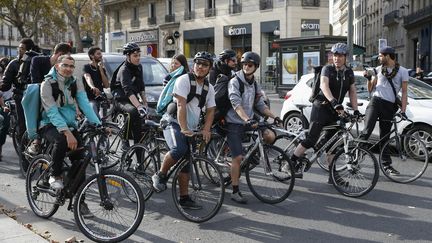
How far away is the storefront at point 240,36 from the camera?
36531 millimetres

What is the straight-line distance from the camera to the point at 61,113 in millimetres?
5598

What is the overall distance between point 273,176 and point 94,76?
4.19 metres

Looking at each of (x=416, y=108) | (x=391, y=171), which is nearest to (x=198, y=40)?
(x=416, y=108)

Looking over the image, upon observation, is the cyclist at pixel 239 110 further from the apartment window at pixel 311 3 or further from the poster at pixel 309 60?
the apartment window at pixel 311 3

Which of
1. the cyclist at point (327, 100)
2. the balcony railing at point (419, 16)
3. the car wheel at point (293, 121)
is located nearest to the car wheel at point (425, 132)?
the cyclist at point (327, 100)

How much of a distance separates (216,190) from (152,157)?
122cm

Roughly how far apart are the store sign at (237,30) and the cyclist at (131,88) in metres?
29.1

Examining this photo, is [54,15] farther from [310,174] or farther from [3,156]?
[310,174]

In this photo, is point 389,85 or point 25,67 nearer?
point 389,85

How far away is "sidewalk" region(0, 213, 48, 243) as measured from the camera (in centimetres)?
477

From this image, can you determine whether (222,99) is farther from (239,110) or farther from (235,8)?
(235,8)

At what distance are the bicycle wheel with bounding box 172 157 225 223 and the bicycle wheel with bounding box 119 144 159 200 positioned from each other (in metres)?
0.66

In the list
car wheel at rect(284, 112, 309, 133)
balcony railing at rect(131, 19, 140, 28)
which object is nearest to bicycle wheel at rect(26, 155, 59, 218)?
car wheel at rect(284, 112, 309, 133)

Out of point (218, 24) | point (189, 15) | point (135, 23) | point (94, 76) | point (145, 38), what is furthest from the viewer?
point (135, 23)
